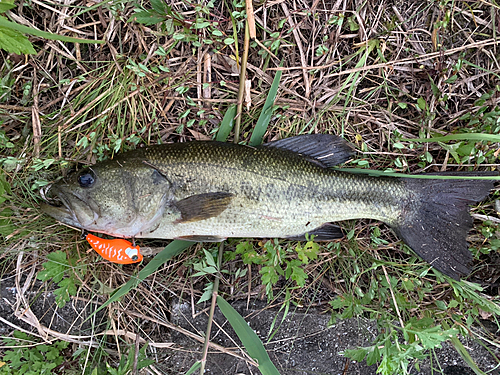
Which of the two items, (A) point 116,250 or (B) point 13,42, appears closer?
(B) point 13,42

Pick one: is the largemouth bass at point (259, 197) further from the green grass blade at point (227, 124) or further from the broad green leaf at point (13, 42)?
the broad green leaf at point (13, 42)

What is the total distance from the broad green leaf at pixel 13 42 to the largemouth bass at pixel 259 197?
1.11 m

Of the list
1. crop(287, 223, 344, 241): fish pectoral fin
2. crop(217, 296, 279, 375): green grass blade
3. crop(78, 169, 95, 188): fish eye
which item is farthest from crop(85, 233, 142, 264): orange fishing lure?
crop(287, 223, 344, 241): fish pectoral fin

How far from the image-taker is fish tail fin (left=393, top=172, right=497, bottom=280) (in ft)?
10.3

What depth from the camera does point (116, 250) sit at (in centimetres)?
316

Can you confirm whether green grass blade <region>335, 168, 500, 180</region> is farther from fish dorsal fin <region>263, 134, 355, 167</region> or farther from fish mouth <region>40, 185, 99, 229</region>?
fish mouth <region>40, 185, 99, 229</region>

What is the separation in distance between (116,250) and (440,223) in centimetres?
309

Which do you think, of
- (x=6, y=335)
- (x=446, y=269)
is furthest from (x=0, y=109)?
(x=446, y=269)

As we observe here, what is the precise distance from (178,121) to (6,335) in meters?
2.76

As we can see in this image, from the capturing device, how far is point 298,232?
3172 millimetres

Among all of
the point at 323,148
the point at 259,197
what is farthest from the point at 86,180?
the point at 323,148

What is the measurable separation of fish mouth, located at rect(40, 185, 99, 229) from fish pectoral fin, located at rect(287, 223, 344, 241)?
1.84 meters

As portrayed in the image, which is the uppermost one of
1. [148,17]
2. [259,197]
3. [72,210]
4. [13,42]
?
[148,17]

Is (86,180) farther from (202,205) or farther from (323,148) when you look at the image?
(323,148)
